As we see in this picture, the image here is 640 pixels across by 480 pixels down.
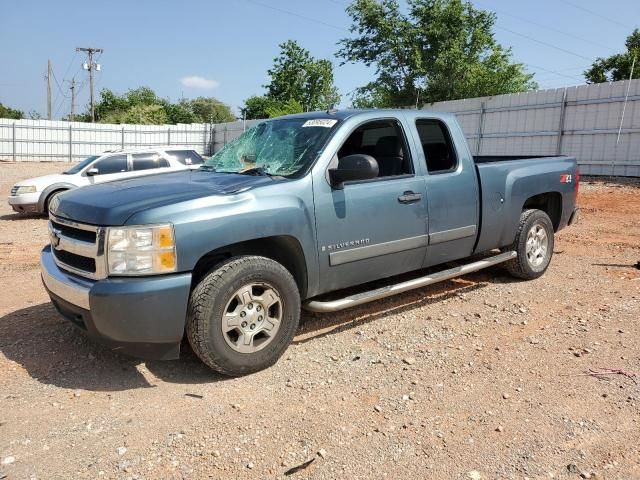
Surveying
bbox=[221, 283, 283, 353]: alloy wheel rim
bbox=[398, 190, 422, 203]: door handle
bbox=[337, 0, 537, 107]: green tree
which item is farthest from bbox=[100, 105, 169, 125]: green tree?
bbox=[221, 283, 283, 353]: alloy wheel rim

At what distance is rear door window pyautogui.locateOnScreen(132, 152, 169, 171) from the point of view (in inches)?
464

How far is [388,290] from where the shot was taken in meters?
4.24

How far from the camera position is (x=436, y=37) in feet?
92.2

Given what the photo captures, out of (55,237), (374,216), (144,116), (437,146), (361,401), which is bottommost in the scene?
(361,401)

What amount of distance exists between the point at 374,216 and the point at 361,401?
Result: 1.47 metres

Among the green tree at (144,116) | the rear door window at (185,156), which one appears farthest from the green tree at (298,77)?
the rear door window at (185,156)

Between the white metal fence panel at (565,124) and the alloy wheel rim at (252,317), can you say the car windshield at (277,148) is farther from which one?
the white metal fence panel at (565,124)

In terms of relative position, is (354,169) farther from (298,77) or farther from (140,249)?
(298,77)

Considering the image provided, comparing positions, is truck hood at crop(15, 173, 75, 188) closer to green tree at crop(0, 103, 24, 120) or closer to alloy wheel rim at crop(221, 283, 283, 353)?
alloy wheel rim at crop(221, 283, 283, 353)

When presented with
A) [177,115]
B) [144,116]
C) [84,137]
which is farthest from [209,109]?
[84,137]

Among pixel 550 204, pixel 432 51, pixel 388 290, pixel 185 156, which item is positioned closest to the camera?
pixel 388 290

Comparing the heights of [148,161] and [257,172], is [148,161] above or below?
below

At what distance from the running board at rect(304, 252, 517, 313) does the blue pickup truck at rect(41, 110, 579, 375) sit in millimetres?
12

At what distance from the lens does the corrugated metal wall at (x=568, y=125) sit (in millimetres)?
15281
